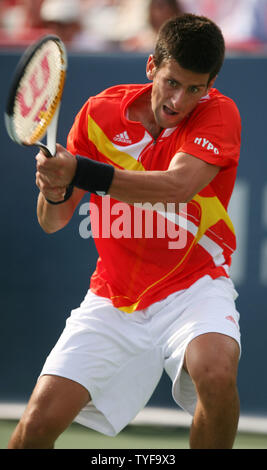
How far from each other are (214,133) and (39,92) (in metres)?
0.67

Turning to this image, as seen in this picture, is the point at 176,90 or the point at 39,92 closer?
the point at 39,92

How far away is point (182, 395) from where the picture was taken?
9.86ft

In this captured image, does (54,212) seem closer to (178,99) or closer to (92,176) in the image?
(92,176)

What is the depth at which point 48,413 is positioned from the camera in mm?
2783

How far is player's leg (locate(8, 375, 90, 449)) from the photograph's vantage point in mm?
2768

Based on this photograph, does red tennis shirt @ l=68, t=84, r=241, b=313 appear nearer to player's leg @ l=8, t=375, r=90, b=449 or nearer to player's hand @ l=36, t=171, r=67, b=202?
player's hand @ l=36, t=171, r=67, b=202

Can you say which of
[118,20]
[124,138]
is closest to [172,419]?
[124,138]

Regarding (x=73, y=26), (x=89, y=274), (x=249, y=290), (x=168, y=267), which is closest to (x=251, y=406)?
(x=249, y=290)

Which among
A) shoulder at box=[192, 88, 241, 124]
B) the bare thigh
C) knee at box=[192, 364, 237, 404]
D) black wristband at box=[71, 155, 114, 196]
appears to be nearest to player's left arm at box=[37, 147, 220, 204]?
black wristband at box=[71, 155, 114, 196]

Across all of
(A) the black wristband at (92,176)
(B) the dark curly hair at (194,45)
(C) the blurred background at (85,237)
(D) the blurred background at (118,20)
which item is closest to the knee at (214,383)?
(A) the black wristband at (92,176)

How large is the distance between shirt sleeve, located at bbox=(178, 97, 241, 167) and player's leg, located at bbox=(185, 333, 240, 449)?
69 centimetres

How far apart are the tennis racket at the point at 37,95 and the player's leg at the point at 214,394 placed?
917mm

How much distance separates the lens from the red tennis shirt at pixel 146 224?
3.11 metres

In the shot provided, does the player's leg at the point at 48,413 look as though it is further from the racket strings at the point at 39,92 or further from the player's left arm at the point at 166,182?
the racket strings at the point at 39,92
